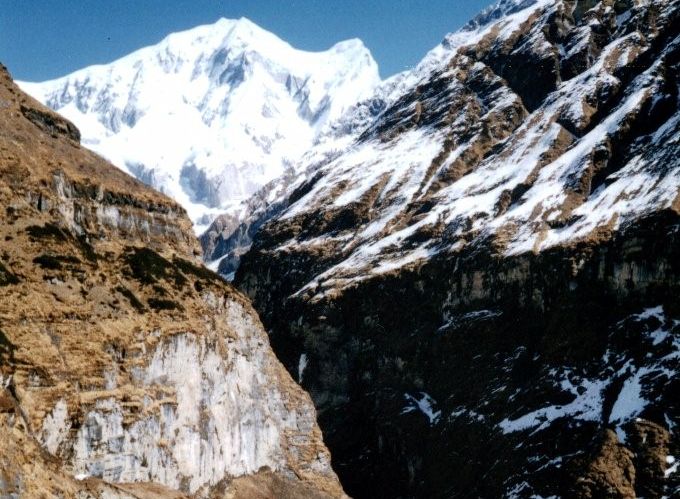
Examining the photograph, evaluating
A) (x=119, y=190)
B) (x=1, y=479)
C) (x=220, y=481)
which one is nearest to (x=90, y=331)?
(x=220, y=481)

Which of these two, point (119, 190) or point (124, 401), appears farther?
point (119, 190)

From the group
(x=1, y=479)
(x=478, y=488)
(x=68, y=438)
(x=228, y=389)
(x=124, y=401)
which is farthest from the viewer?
(x=478, y=488)

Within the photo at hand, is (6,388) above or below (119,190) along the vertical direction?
below

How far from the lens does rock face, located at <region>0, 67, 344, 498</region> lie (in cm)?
9756

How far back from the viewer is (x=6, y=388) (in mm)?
86438

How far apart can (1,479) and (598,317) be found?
151162 millimetres

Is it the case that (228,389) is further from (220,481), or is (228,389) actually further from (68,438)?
(68,438)

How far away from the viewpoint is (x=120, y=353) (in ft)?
363

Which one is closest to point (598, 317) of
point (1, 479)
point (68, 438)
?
point (68, 438)

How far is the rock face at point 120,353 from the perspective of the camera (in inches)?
3841

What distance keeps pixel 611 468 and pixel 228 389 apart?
6748 centimetres

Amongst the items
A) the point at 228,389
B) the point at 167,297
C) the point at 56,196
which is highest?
the point at 56,196

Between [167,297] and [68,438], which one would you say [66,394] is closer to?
[68,438]

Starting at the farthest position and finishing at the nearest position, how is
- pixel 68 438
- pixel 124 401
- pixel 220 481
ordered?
1. pixel 220 481
2. pixel 124 401
3. pixel 68 438
